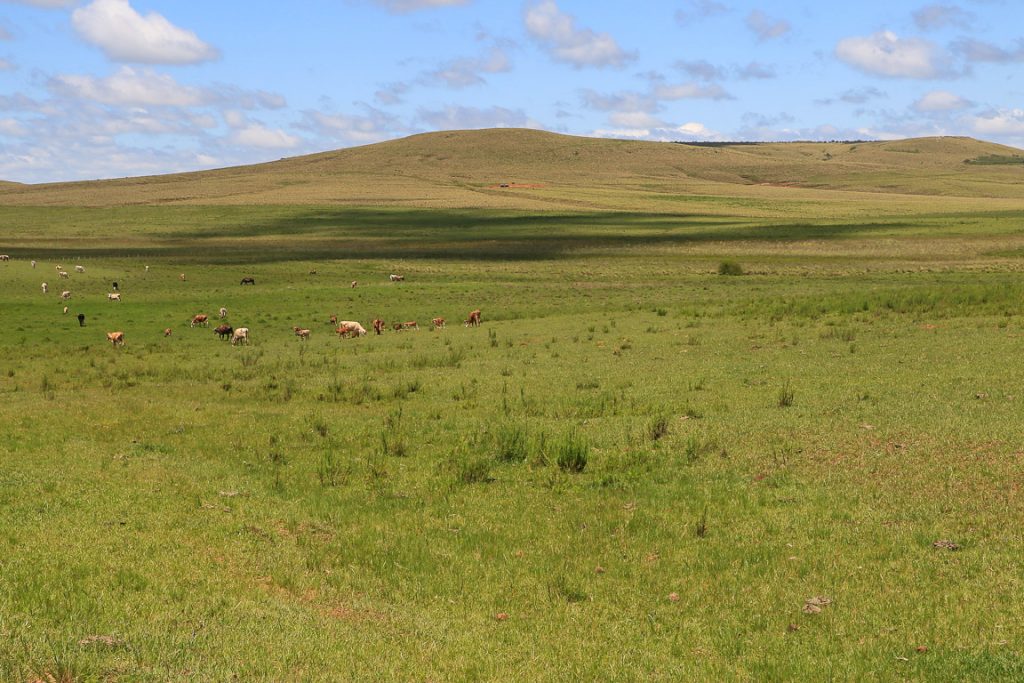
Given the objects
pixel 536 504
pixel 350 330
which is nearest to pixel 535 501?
pixel 536 504

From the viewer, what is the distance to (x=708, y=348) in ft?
92.4

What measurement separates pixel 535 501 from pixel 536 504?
0.62 feet

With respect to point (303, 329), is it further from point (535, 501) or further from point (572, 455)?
point (535, 501)

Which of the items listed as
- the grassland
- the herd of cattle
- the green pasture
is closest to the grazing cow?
the herd of cattle

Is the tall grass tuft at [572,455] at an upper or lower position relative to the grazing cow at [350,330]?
lower

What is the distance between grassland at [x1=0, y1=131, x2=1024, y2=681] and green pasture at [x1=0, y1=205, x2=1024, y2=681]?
2.1 inches

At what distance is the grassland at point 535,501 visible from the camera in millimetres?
8156

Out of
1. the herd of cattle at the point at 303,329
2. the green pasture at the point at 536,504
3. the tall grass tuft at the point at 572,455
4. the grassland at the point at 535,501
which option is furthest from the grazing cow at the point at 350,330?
the tall grass tuft at the point at 572,455

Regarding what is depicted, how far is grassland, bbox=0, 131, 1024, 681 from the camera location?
26.8 feet

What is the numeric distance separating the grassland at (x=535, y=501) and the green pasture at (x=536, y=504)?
5 cm

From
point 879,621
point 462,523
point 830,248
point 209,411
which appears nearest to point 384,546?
point 462,523

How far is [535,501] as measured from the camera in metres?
13.4

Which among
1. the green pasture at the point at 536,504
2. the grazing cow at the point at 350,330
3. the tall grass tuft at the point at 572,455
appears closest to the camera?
the green pasture at the point at 536,504

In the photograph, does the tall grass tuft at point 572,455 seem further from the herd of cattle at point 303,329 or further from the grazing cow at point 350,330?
the grazing cow at point 350,330
